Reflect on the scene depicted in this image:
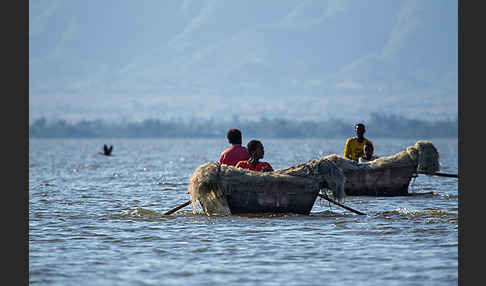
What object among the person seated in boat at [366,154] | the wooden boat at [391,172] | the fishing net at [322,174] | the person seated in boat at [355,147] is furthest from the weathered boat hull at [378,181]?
the fishing net at [322,174]

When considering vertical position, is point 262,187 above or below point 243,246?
above

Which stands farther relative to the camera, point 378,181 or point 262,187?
point 378,181

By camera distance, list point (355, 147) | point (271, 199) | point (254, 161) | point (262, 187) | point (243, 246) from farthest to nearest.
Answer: point (355, 147), point (254, 161), point (271, 199), point (262, 187), point (243, 246)

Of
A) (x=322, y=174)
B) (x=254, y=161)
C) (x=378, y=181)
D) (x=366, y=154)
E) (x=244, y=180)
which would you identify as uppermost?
(x=366, y=154)

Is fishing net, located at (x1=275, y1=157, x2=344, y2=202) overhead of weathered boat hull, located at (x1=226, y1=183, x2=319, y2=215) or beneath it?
overhead

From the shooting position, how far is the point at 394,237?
1333 centimetres

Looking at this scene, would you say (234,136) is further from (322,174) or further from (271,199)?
(322,174)

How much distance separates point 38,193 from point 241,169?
10590 millimetres

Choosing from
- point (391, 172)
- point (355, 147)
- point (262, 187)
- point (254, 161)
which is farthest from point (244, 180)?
point (391, 172)

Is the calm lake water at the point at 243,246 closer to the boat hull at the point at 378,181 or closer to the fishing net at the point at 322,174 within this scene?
the fishing net at the point at 322,174

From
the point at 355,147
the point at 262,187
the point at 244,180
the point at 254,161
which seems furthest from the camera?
the point at 355,147

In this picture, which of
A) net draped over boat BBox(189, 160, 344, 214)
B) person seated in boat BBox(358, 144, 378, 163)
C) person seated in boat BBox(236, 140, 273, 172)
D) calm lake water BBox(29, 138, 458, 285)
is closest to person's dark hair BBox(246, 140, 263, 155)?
person seated in boat BBox(236, 140, 273, 172)

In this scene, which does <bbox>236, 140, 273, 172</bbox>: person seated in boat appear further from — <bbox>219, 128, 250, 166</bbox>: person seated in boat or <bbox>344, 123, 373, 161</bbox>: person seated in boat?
<bbox>344, 123, 373, 161</bbox>: person seated in boat

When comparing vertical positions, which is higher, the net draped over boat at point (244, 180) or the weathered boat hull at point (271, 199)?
the net draped over boat at point (244, 180)
